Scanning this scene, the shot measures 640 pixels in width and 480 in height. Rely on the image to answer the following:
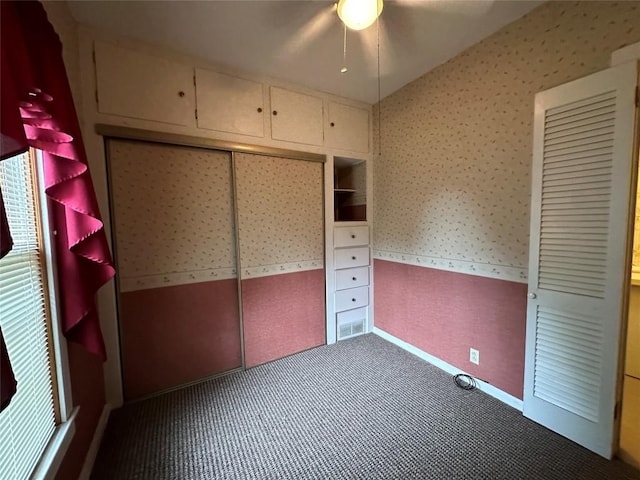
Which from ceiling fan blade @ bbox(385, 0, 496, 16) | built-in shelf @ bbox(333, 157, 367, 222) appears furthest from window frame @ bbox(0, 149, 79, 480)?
built-in shelf @ bbox(333, 157, 367, 222)

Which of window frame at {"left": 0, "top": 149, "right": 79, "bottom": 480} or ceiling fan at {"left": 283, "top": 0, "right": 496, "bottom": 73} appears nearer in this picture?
window frame at {"left": 0, "top": 149, "right": 79, "bottom": 480}

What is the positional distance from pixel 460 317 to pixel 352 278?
3.61 feet

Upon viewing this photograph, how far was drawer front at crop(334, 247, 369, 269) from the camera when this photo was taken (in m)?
2.77

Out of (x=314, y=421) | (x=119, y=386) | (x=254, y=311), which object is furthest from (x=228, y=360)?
(x=314, y=421)

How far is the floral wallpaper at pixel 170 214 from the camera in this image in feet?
6.03

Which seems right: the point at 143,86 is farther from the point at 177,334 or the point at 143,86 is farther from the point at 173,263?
the point at 177,334

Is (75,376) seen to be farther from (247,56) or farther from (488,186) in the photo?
(488,186)

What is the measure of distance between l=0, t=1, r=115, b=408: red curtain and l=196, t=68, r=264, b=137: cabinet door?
1.03 meters

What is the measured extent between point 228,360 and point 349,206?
2069mm

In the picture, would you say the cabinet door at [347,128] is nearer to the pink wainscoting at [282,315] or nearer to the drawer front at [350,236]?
the drawer front at [350,236]

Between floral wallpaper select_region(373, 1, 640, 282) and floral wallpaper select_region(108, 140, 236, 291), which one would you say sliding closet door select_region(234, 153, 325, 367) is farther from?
floral wallpaper select_region(373, 1, 640, 282)

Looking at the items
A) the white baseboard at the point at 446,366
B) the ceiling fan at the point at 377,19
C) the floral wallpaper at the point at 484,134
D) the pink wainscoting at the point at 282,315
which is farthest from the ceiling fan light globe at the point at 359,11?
the white baseboard at the point at 446,366

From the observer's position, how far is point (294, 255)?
2.53m

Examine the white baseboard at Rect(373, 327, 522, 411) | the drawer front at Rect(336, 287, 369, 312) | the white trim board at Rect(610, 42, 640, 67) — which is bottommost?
the white baseboard at Rect(373, 327, 522, 411)
